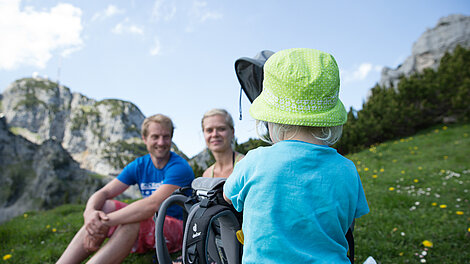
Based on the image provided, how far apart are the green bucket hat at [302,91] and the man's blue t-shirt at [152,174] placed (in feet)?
6.36

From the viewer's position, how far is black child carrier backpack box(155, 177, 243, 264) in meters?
1.48

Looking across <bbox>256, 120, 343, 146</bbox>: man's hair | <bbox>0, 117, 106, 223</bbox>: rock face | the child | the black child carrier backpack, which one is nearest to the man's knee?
the black child carrier backpack

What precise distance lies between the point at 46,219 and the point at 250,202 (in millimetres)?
6502

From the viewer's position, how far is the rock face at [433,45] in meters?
30.1

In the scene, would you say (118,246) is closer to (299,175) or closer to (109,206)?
(109,206)

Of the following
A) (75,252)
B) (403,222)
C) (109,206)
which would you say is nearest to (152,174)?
(109,206)

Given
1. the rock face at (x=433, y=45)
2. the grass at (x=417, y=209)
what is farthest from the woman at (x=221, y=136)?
the rock face at (x=433, y=45)

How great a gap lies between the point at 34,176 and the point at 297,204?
6375cm

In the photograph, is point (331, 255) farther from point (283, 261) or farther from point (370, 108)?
point (370, 108)

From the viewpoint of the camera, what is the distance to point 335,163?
125cm

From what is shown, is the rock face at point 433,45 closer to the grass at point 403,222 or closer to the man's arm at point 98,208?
the grass at point 403,222

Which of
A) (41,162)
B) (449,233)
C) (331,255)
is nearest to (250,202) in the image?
(331,255)

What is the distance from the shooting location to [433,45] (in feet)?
106

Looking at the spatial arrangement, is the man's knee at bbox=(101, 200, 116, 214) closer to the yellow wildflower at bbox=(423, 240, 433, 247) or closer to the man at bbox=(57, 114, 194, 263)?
the man at bbox=(57, 114, 194, 263)
